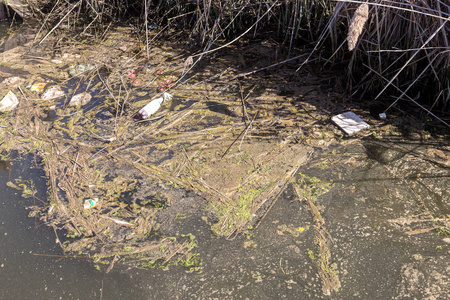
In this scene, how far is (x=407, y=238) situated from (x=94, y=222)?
1505 mm

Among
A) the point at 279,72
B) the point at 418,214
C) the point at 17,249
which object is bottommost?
the point at 17,249

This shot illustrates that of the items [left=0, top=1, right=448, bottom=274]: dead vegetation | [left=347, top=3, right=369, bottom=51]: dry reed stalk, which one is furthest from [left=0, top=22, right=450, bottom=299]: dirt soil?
[left=347, top=3, right=369, bottom=51]: dry reed stalk

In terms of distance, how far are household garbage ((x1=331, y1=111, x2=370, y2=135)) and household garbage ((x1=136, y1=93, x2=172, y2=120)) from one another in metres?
1.17

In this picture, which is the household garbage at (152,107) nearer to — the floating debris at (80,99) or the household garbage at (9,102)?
the floating debris at (80,99)

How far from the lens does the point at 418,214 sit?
1.80 metres

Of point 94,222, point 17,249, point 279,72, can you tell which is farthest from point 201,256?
point 279,72

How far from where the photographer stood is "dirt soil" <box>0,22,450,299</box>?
1.60 meters

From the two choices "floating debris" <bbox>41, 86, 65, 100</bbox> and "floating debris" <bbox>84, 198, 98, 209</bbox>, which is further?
"floating debris" <bbox>41, 86, 65, 100</bbox>

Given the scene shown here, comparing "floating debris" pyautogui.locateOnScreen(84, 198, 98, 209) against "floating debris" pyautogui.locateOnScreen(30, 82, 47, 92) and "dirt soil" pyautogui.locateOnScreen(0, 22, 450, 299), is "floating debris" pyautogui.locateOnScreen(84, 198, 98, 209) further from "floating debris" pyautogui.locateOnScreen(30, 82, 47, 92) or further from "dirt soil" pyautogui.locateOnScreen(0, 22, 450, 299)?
"floating debris" pyautogui.locateOnScreen(30, 82, 47, 92)

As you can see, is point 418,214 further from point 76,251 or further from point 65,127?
→ point 65,127

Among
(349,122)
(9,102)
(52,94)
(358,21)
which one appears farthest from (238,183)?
(9,102)

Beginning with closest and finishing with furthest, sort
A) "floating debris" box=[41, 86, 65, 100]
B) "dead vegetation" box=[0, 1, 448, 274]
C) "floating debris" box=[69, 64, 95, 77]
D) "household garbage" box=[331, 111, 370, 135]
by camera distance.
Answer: "dead vegetation" box=[0, 1, 448, 274], "household garbage" box=[331, 111, 370, 135], "floating debris" box=[41, 86, 65, 100], "floating debris" box=[69, 64, 95, 77]

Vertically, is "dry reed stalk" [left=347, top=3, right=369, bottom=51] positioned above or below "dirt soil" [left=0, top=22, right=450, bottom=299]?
above

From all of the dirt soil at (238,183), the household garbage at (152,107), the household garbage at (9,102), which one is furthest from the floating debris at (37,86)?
the household garbage at (152,107)
